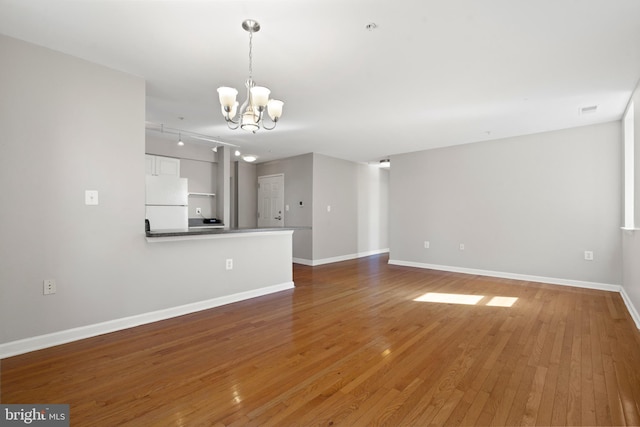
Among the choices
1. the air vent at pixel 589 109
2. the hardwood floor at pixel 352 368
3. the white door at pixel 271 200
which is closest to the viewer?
the hardwood floor at pixel 352 368

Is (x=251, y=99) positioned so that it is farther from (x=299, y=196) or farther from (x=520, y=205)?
(x=520, y=205)

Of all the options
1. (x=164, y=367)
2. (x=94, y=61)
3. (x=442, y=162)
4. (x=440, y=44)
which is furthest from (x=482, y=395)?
(x=442, y=162)

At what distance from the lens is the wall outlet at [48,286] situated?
2.52 meters

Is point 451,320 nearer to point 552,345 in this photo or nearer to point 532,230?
point 552,345

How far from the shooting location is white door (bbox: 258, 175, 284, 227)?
7339mm

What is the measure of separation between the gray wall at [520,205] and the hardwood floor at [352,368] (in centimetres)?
129

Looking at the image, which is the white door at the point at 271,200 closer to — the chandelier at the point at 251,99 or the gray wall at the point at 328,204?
the gray wall at the point at 328,204

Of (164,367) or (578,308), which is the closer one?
(164,367)

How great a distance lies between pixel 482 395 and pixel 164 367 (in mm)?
2160

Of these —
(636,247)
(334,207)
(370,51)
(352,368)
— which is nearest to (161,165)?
(334,207)

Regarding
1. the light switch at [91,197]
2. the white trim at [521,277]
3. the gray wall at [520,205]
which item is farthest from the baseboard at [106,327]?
the gray wall at [520,205]

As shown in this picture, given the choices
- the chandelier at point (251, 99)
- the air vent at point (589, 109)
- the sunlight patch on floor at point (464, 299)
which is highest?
the air vent at point (589, 109)

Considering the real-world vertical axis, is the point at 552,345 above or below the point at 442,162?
below

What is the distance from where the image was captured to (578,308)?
358 cm
